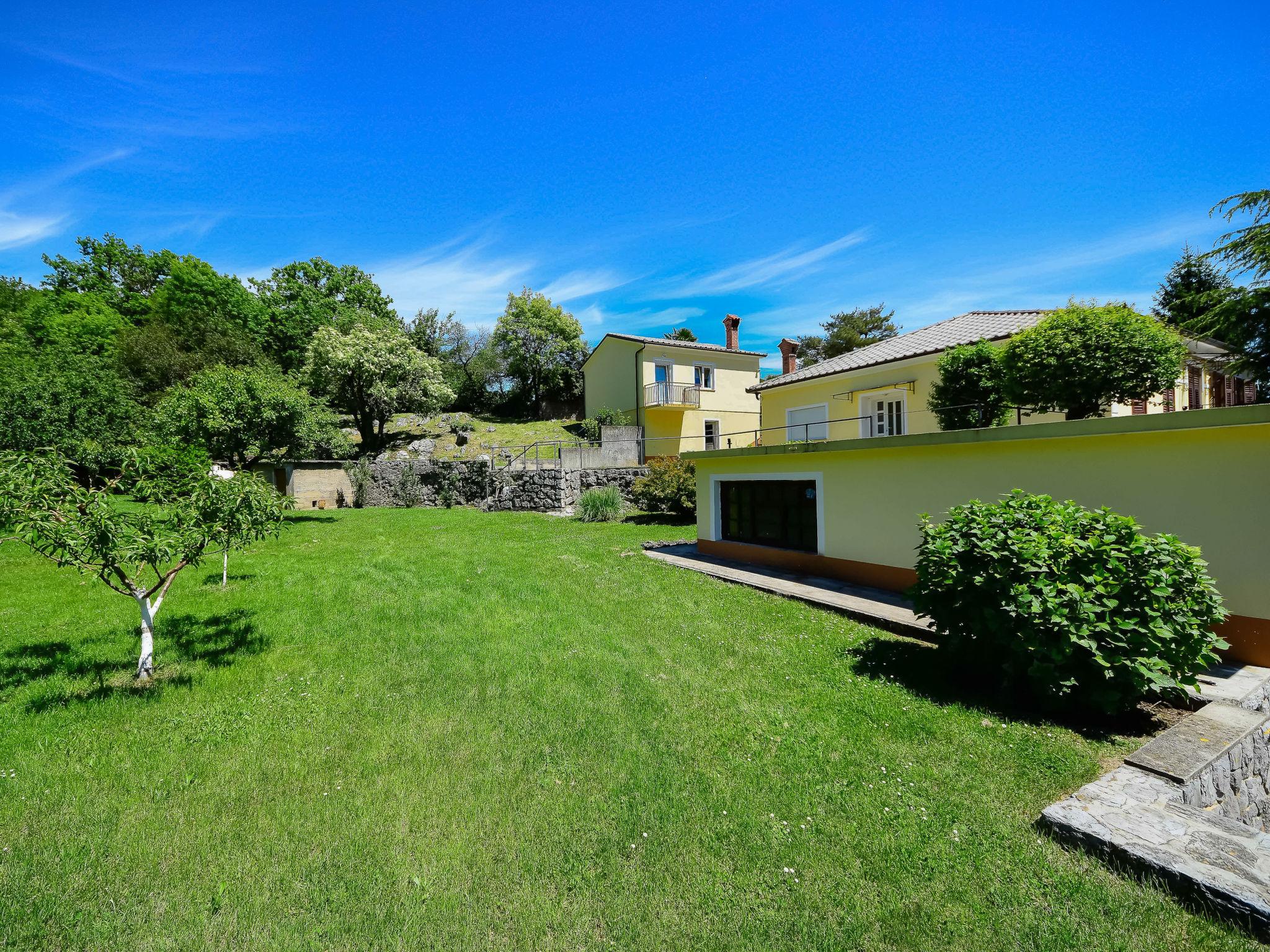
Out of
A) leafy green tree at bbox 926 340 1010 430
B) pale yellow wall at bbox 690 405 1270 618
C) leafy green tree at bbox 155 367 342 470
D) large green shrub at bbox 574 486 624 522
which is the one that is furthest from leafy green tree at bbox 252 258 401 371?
pale yellow wall at bbox 690 405 1270 618

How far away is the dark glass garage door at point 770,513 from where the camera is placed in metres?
10.0

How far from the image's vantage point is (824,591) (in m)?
8.53

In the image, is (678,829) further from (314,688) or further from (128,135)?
(128,135)

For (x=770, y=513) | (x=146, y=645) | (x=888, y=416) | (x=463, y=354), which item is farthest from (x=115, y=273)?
(x=888, y=416)

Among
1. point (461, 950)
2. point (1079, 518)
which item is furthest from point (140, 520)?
point (1079, 518)

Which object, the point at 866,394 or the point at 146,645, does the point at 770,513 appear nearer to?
the point at 866,394

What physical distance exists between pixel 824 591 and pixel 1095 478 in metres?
3.82

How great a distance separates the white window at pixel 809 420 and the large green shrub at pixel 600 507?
6.41m

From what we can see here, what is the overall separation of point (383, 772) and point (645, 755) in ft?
6.34

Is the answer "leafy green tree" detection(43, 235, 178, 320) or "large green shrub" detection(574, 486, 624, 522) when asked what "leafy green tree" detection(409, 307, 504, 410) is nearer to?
"leafy green tree" detection(43, 235, 178, 320)

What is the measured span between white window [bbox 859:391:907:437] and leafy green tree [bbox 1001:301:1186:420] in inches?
245

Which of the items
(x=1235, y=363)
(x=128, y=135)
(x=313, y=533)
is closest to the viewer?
(x=128, y=135)

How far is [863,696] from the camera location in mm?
5055

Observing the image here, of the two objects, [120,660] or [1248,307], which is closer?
[120,660]
